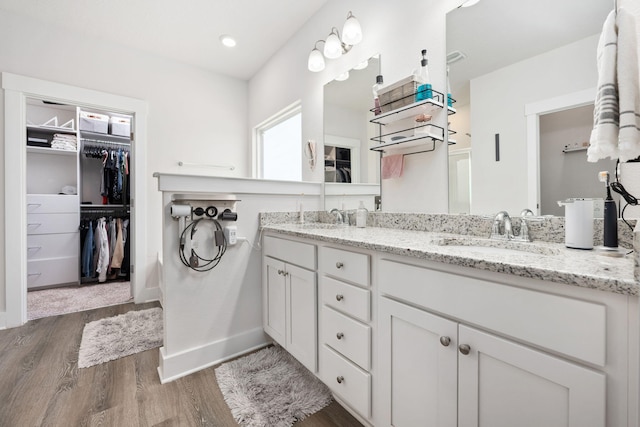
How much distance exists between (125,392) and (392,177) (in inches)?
78.9

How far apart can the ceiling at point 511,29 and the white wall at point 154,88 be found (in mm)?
2761

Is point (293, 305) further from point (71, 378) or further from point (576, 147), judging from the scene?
point (576, 147)

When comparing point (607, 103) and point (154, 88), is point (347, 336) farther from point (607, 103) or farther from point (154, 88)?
point (154, 88)

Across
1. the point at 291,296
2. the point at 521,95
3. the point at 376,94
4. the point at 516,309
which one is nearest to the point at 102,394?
the point at 291,296

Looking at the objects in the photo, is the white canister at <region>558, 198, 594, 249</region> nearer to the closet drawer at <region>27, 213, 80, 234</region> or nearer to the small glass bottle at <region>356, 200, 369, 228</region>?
the small glass bottle at <region>356, 200, 369, 228</region>

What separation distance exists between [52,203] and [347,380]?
418 centimetres

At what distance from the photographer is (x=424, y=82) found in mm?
1573

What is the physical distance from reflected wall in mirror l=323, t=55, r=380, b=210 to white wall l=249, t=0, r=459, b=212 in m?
0.10

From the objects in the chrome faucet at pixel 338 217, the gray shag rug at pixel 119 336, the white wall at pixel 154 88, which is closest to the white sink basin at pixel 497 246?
the chrome faucet at pixel 338 217

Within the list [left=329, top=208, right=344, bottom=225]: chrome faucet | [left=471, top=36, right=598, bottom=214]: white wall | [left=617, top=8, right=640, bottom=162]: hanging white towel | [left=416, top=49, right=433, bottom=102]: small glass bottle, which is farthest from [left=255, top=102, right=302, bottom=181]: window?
[left=617, top=8, right=640, bottom=162]: hanging white towel

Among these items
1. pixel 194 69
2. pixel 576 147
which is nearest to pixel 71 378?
pixel 576 147

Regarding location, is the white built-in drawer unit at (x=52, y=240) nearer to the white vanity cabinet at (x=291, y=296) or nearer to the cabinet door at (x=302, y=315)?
the white vanity cabinet at (x=291, y=296)

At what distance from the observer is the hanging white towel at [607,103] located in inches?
27.8

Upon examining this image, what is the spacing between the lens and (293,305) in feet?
5.35
